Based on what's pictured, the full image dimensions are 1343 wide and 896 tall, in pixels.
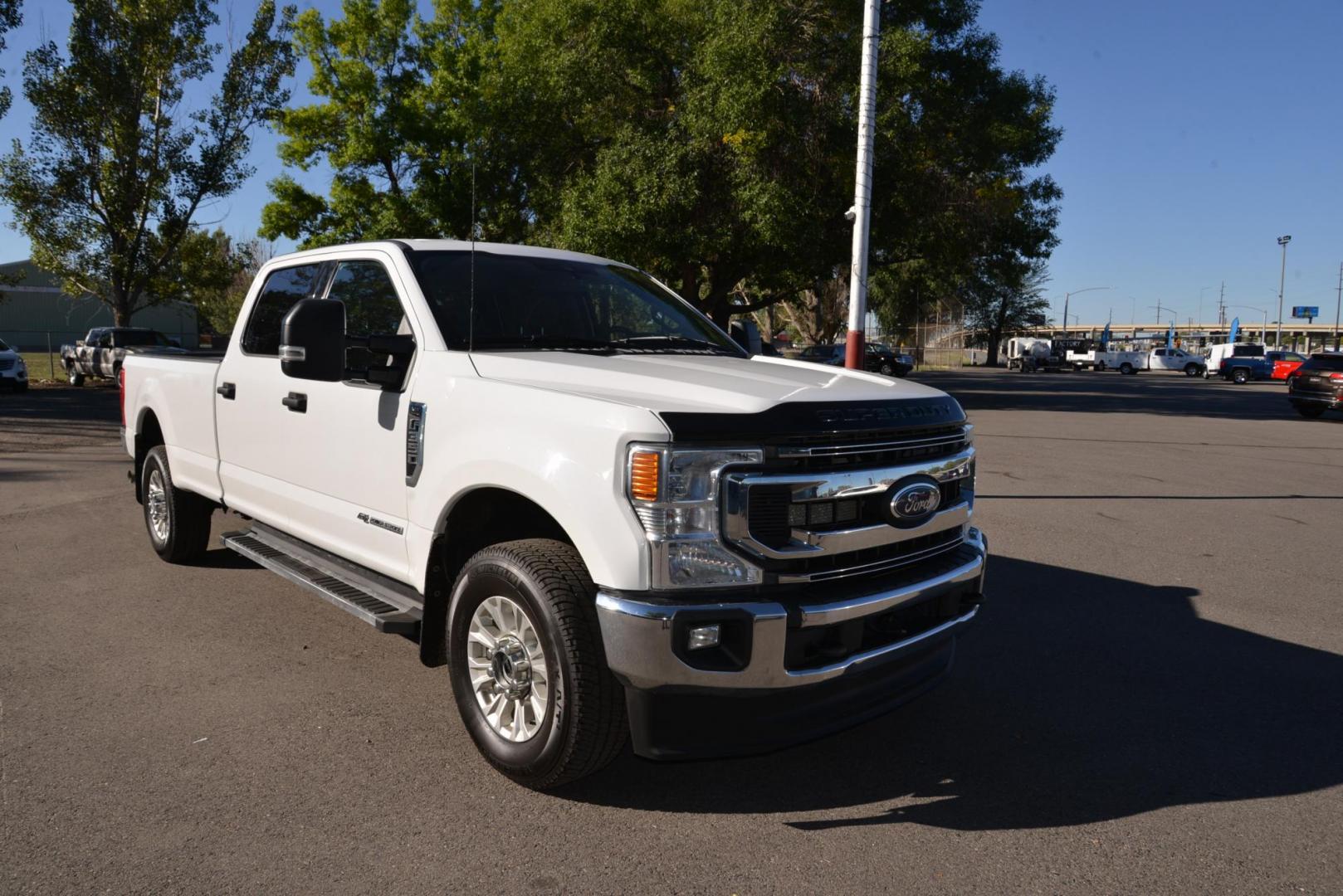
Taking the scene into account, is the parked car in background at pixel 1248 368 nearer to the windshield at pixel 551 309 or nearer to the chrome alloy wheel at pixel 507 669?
the windshield at pixel 551 309

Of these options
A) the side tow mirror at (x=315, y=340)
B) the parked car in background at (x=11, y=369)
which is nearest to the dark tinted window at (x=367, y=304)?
the side tow mirror at (x=315, y=340)

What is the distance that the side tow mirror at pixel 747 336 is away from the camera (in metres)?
5.19

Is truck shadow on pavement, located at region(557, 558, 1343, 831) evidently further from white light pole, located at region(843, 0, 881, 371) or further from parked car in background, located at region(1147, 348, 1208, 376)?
parked car in background, located at region(1147, 348, 1208, 376)

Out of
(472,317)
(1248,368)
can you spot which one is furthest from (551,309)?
(1248,368)

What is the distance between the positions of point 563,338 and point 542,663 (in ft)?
5.13

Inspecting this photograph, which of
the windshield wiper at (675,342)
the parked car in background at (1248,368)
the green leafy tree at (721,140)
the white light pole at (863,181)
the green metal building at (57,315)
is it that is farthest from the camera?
the green metal building at (57,315)

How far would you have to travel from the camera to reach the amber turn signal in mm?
2863

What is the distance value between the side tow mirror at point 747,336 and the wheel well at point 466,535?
1933 millimetres

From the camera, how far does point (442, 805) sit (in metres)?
3.23

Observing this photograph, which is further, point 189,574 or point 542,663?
point 189,574

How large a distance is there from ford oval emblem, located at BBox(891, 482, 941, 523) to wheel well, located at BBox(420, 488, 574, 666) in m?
1.17

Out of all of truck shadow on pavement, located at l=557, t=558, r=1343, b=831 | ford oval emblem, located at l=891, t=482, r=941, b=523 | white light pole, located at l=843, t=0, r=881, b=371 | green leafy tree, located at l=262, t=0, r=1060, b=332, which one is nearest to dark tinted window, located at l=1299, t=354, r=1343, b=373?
green leafy tree, located at l=262, t=0, r=1060, b=332

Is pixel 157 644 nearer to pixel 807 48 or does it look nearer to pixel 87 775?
pixel 87 775

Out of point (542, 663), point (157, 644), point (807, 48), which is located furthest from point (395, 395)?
point (807, 48)
